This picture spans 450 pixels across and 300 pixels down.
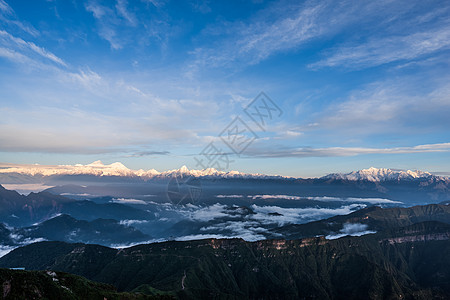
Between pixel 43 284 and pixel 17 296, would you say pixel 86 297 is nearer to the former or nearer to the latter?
pixel 43 284

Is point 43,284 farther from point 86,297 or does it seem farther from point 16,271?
point 86,297

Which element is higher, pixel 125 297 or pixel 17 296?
pixel 17 296

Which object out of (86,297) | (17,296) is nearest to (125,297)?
(86,297)

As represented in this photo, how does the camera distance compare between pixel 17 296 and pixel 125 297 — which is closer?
pixel 17 296

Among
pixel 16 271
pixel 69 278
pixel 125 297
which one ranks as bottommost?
pixel 125 297

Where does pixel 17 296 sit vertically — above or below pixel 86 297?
above

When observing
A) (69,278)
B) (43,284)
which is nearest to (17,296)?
(43,284)

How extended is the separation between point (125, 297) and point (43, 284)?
2438 inches

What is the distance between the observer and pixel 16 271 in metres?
153

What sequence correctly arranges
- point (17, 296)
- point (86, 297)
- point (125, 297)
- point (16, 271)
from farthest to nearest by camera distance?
1. point (125, 297)
2. point (86, 297)
3. point (16, 271)
4. point (17, 296)

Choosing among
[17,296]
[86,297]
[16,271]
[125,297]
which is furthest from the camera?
[125,297]

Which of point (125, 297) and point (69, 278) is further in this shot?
point (125, 297)

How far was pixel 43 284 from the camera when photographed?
154 meters

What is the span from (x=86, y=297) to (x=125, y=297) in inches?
1317
